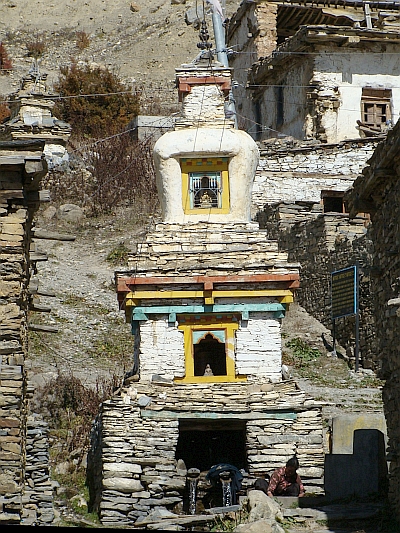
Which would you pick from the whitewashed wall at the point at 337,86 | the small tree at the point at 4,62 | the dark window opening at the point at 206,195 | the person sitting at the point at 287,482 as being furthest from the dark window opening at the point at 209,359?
the small tree at the point at 4,62

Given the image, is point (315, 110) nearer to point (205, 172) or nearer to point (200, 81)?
point (200, 81)

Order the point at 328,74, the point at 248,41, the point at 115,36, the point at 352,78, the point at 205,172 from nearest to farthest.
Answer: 1. the point at 205,172
2. the point at 328,74
3. the point at 352,78
4. the point at 248,41
5. the point at 115,36

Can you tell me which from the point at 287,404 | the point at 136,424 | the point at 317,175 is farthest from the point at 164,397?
the point at 317,175

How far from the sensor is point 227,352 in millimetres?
18172

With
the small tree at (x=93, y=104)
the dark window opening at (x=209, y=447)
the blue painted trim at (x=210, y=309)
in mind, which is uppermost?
the small tree at (x=93, y=104)

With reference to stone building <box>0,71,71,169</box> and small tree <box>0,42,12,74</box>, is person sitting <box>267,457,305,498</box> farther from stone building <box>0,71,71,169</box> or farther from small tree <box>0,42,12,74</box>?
small tree <box>0,42,12,74</box>

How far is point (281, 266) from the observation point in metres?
18.2

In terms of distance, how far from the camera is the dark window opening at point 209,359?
1970 cm

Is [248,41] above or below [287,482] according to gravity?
above

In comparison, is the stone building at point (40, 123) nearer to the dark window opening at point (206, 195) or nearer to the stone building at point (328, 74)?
the stone building at point (328, 74)

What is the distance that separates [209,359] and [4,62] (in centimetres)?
3568

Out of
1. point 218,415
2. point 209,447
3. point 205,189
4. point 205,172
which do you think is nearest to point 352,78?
point 205,172

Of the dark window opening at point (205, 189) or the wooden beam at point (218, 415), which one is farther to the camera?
the dark window opening at point (205, 189)

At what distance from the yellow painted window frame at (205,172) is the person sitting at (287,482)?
17.4ft
